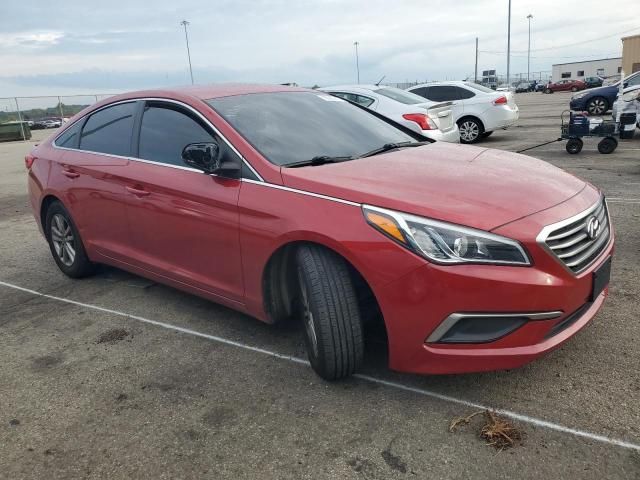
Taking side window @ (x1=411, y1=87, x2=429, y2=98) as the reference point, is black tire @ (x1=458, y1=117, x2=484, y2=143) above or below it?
below

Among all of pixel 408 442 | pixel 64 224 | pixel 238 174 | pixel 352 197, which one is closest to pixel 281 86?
pixel 238 174

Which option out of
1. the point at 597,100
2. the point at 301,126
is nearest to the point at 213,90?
the point at 301,126

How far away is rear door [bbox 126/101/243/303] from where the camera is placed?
10.5 ft

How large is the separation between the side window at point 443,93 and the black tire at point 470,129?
25.8 inches

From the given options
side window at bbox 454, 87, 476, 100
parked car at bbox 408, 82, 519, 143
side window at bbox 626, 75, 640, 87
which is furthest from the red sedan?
side window at bbox 626, 75, 640, 87

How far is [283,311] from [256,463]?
1007 millimetres

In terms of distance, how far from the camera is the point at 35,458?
248cm

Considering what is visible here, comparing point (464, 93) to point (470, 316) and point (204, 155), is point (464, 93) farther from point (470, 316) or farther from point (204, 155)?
point (470, 316)

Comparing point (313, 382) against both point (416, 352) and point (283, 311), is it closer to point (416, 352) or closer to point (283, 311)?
point (283, 311)

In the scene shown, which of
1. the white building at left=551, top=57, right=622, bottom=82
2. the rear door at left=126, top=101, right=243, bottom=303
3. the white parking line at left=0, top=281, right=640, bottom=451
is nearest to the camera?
the white parking line at left=0, top=281, right=640, bottom=451

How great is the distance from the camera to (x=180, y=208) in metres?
3.41

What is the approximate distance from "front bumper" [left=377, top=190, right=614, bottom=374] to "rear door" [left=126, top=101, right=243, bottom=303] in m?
1.11

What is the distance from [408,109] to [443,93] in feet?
15.5

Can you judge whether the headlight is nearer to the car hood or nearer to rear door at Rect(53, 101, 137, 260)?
the car hood
